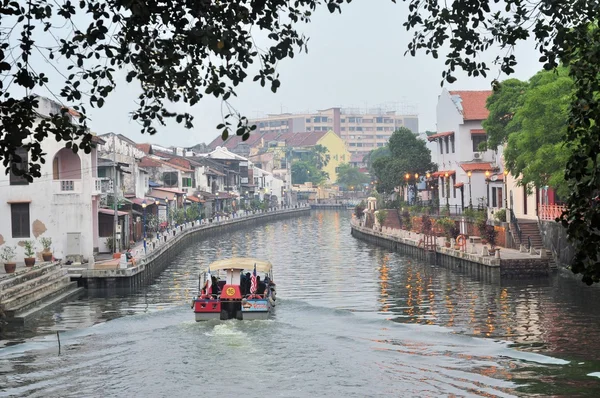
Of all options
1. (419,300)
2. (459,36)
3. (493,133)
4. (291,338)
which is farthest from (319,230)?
(459,36)

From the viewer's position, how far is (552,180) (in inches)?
1500

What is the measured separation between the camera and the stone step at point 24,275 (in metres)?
34.9

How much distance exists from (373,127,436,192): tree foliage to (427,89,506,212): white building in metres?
10.1

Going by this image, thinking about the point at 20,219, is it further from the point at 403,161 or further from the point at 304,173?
the point at 304,173

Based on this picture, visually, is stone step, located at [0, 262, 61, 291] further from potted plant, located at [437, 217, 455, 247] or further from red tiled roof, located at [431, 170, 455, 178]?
red tiled roof, located at [431, 170, 455, 178]

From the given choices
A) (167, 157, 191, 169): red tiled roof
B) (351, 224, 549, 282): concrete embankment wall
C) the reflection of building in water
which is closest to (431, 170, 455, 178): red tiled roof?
(351, 224, 549, 282): concrete embankment wall

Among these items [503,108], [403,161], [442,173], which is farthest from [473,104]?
[503,108]

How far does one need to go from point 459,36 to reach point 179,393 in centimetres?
1181

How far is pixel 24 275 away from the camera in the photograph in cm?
3722

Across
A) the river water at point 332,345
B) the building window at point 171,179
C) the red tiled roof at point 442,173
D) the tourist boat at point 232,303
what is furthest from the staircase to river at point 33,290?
the building window at point 171,179

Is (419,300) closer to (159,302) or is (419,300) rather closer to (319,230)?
(159,302)

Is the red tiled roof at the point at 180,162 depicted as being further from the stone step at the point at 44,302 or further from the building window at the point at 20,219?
the stone step at the point at 44,302

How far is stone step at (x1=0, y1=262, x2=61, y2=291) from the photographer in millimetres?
34906

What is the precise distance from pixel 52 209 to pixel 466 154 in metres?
35.4
